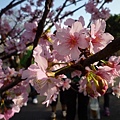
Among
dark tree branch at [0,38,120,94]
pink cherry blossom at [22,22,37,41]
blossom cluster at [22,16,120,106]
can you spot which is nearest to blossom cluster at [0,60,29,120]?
pink cherry blossom at [22,22,37,41]

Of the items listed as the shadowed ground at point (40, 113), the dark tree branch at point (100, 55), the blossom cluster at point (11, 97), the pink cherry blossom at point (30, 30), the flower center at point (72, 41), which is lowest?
the shadowed ground at point (40, 113)

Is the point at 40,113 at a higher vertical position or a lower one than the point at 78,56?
lower

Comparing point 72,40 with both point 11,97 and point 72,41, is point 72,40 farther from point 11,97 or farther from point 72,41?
point 11,97

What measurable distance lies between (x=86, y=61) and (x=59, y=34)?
203 millimetres

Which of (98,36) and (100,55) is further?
(98,36)

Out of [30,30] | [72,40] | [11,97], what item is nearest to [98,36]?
[72,40]

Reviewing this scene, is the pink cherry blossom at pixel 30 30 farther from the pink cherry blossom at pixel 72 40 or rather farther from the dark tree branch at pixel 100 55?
the dark tree branch at pixel 100 55

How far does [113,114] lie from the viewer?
14.2 ft

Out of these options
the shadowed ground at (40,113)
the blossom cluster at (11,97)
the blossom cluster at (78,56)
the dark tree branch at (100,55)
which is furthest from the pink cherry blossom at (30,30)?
the shadowed ground at (40,113)

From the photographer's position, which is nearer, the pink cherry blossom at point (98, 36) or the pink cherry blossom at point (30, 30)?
the pink cherry blossom at point (98, 36)

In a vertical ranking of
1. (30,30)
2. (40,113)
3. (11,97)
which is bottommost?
(40,113)

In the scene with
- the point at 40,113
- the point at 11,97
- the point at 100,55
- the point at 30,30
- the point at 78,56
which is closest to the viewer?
the point at 100,55

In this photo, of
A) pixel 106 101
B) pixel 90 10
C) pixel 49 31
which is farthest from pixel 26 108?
pixel 49 31

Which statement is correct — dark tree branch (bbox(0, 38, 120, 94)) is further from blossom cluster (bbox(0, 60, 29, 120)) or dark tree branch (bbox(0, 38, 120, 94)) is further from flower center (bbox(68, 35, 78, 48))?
blossom cluster (bbox(0, 60, 29, 120))
